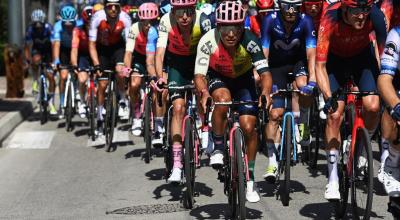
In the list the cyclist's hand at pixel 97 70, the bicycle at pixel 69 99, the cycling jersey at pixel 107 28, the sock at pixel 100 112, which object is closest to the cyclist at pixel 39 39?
the bicycle at pixel 69 99

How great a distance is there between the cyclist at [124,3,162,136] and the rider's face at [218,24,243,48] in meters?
3.53

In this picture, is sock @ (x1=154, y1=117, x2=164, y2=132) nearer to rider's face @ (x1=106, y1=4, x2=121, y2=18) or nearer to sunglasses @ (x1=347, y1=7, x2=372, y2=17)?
rider's face @ (x1=106, y1=4, x2=121, y2=18)

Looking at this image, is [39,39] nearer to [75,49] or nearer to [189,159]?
[75,49]

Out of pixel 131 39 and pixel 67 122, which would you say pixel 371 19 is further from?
pixel 67 122

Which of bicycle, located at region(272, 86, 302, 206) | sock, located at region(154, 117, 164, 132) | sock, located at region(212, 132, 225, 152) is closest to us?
sock, located at region(212, 132, 225, 152)

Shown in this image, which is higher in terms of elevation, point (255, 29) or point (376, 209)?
point (255, 29)

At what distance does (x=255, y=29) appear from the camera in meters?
13.4

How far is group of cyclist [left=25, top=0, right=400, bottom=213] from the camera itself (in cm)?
849

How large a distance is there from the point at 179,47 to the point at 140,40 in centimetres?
331

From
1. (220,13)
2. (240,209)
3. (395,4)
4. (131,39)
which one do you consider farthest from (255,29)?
(240,209)

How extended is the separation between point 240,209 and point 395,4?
3.97 m

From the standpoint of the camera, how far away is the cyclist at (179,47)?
999 centimetres

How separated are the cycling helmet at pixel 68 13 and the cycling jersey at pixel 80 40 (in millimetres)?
1442

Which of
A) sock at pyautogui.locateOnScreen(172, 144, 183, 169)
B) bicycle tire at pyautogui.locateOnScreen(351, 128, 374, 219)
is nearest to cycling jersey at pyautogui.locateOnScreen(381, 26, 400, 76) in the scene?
bicycle tire at pyautogui.locateOnScreen(351, 128, 374, 219)
